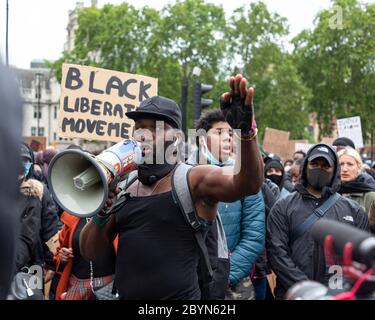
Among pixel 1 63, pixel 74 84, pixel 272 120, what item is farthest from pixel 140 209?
pixel 272 120

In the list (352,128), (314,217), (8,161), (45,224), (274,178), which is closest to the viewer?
(8,161)

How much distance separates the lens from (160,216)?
3.29 metres

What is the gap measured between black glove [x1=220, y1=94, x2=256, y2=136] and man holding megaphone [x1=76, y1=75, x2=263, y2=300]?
4.4 inches

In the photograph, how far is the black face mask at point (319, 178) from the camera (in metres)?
5.05

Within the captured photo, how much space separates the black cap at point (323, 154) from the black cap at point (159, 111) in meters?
1.85

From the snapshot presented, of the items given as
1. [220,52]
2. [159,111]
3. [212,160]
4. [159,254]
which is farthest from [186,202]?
[220,52]

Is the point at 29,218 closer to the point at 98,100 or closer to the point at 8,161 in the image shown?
the point at 98,100

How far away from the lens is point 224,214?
5141 millimetres

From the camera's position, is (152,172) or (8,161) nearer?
(8,161)

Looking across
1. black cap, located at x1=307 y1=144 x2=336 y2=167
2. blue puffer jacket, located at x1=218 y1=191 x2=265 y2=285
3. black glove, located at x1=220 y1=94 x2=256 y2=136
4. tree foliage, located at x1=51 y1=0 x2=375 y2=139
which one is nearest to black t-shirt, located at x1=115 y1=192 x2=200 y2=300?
black glove, located at x1=220 y1=94 x2=256 y2=136

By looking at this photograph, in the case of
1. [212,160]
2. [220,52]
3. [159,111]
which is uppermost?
[220,52]

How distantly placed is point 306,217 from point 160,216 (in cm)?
190

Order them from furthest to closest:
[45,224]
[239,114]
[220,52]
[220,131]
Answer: [220,52] < [45,224] < [220,131] < [239,114]

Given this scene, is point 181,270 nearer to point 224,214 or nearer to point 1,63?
point 224,214
